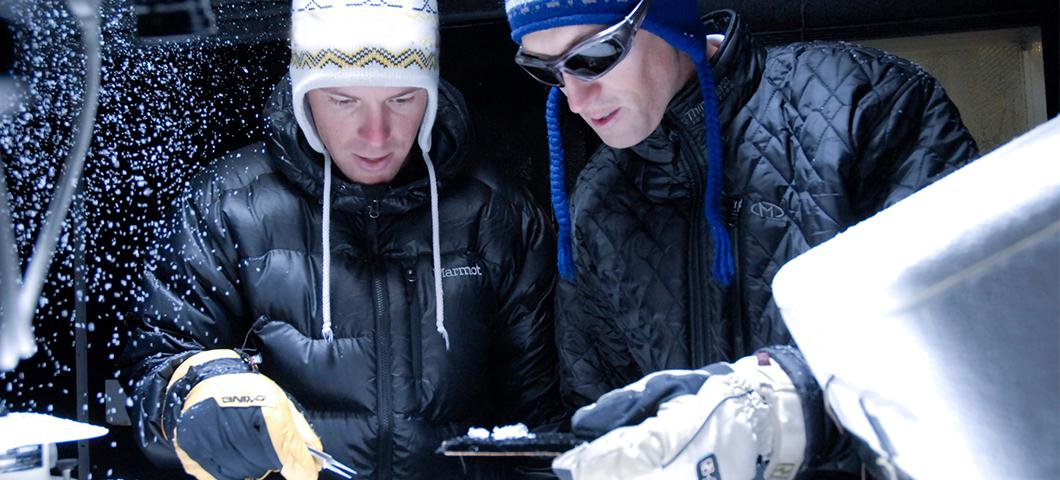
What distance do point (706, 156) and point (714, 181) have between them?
2.3 inches

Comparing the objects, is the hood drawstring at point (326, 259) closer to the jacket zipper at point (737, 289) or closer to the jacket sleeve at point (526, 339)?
the jacket sleeve at point (526, 339)

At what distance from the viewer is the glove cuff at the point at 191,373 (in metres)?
1.56

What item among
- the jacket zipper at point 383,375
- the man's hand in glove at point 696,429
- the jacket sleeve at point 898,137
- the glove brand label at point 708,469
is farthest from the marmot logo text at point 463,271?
the glove brand label at point 708,469

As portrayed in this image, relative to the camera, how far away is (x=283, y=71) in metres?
2.13

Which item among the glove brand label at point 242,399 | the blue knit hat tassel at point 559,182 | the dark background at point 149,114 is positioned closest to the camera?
the glove brand label at point 242,399

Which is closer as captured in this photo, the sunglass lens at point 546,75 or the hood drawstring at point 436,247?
the sunglass lens at point 546,75

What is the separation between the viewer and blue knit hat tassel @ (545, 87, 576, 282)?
1690 millimetres

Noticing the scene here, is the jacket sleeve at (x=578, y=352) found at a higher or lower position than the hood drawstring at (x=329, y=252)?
lower

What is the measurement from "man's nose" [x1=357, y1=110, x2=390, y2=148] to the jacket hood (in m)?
0.08

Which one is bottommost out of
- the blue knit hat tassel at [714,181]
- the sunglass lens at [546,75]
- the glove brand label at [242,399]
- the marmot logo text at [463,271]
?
the glove brand label at [242,399]

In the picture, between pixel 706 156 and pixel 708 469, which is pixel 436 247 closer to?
pixel 706 156

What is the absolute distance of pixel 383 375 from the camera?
178cm

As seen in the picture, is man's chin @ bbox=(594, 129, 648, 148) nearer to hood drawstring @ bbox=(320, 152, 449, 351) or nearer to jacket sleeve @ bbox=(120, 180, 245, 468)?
hood drawstring @ bbox=(320, 152, 449, 351)

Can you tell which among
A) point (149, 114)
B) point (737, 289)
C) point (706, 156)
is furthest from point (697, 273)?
point (149, 114)
